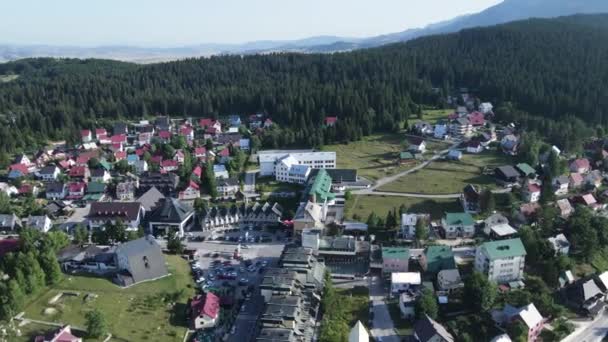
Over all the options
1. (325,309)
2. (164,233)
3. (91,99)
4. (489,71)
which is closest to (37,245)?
(164,233)

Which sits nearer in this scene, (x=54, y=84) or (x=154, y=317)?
(x=154, y=317)

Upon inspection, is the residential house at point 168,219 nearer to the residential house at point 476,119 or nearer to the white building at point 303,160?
the white building at point 303,160

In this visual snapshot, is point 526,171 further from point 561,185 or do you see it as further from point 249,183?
point 249,183

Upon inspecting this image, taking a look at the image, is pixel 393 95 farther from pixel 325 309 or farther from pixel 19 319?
pixel 19 319

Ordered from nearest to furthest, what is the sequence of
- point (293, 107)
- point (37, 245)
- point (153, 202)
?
point (37, 245) < point (153, 202) < point (293, 107)

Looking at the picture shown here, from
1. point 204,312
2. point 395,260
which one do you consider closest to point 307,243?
point 395,260

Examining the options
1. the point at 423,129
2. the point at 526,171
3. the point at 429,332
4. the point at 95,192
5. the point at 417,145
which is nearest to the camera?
the point at 429,332

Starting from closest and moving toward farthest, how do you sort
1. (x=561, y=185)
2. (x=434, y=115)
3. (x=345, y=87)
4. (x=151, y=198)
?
(x=151, y=198)
(x=561, y=185)
(x=434, y=115)
(x=345, y=87)

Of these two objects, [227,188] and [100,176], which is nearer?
[227,188]
